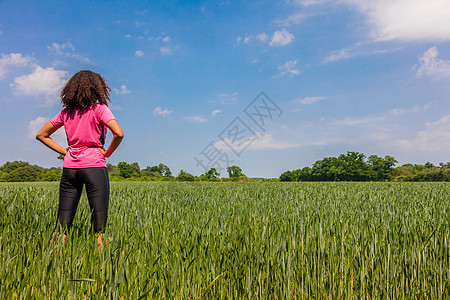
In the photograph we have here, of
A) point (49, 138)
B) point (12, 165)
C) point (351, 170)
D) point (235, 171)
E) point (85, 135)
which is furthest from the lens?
point (351, 170)

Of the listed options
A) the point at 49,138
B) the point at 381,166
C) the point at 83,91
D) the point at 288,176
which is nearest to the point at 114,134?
the point at 83,91

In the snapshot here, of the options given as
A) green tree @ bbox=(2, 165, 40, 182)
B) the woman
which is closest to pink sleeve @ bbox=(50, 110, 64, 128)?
the woman

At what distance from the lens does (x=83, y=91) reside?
290cm

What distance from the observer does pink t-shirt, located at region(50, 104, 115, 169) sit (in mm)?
2843

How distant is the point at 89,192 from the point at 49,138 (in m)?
0.83

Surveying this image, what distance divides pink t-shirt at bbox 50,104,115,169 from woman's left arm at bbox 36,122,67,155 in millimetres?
179

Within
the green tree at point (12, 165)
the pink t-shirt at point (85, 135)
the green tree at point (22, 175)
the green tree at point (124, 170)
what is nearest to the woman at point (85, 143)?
the pink t-shirt at point (85, 135)

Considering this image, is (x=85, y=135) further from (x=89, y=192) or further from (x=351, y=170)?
(x=351, y=170)

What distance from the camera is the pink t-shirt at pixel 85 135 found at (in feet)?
9.33

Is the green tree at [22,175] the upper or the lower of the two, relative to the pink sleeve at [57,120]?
lower

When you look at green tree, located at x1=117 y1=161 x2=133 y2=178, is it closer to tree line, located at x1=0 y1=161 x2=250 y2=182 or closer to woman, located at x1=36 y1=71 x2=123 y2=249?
tree line, located at x1=0 y1=161 x2=250 y2=182

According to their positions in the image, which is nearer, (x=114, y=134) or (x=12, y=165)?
(x=114, y=134)

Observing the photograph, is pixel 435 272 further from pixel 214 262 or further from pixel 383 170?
pixel 383 170

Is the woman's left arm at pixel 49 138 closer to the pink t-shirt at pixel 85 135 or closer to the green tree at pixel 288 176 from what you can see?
the pink t-shirt at pixel 85 135
